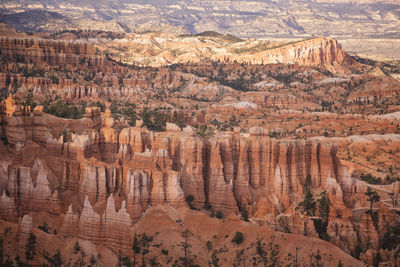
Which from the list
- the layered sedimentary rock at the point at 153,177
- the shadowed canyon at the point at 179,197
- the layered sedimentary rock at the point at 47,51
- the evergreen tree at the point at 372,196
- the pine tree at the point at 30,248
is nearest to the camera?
the pine tree at the point at 30,248

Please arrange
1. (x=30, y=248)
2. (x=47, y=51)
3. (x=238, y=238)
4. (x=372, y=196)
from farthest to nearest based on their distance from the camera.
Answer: (x=47, y=51)
(x=372, y=196)
(x=238, y=238)
(x=30, y=248)

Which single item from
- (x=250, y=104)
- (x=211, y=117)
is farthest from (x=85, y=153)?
(x=250, y=104)

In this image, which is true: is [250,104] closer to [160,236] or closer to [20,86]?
[20,86]

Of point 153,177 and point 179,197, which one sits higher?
point 153,177

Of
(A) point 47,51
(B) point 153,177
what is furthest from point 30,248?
(A) point 47,51

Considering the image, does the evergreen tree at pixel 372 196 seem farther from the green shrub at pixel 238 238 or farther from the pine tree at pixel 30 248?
the pine tree at pixel 30 248

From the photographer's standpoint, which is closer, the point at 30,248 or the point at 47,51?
the point at 30,248

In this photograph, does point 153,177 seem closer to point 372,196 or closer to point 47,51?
point 372,196

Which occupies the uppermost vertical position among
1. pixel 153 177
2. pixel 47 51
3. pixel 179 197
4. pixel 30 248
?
pixel 153 177

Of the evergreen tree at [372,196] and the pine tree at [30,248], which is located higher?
the pine tree at [30,248]

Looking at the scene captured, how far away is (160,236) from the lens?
57.1 meters

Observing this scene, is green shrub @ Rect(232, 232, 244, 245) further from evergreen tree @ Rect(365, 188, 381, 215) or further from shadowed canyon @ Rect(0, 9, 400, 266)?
evergreen tree @ Rect(365, 188, 381, 215)

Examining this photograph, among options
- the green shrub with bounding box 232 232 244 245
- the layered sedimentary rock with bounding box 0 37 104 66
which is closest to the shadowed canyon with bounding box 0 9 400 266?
the green shrub with bounding box 232 232 244 245

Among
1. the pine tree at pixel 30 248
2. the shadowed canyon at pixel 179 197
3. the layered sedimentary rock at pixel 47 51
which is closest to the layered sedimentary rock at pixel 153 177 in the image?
the shadowed canyon at pixel 179 197
